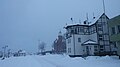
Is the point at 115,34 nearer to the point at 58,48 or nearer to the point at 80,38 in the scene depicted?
the point at 80,38

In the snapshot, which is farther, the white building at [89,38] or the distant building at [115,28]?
the white building at [89,38]

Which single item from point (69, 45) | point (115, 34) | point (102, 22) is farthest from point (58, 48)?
point (115, 34)

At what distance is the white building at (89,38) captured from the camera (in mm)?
49219

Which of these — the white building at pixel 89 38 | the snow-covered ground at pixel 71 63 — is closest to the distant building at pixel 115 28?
the snow-covered ground at pixel 71 63

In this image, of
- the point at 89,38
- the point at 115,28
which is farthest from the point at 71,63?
the point at 89,38

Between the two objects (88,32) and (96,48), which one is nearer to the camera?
(96,48)

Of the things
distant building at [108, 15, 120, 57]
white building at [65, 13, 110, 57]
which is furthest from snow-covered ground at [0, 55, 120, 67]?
white building at [65, 13, 110, 57]

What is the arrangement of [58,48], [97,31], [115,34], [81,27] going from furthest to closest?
[58,48], [81,27], [97,31], [115,34]

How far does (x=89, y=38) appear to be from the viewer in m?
52.3

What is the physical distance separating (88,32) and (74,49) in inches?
262

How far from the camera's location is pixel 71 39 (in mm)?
51344

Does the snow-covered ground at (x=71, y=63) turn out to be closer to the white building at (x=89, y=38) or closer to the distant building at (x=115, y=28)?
the distant building at (x=115, y=28)

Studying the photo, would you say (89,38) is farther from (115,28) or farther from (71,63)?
(71,63)

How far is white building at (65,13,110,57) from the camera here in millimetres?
49219
